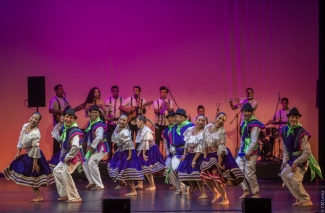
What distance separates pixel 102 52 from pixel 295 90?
14.8 feet

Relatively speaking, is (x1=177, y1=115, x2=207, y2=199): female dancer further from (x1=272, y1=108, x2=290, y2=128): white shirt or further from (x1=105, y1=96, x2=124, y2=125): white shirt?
(x1=272, y1=108, x2=290, y2=128): white shirt

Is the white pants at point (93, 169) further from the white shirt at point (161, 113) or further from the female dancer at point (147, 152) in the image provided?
the white shirt at point (161, 113)

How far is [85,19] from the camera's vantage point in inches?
617

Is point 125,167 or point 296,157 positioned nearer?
point 296,157

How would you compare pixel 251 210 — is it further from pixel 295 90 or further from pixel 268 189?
pixel 295 90

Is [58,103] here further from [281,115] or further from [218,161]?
[218,161]

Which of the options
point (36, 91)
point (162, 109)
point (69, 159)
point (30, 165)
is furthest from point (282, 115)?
point (30, 165)

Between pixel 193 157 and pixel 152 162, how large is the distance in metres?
1.80

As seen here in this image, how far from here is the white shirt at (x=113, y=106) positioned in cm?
1482

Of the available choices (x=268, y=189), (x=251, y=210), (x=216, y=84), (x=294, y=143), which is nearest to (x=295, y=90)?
(x=216, y=84)

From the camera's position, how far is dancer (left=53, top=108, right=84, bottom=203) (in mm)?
9820

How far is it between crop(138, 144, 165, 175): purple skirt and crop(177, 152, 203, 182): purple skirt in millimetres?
1549

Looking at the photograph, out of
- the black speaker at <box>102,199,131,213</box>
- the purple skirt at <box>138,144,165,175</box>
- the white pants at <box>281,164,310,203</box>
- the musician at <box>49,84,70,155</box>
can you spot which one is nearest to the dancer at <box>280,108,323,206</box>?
the white pants at <box>281,164,310,203</box>

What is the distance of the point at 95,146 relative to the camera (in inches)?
484
